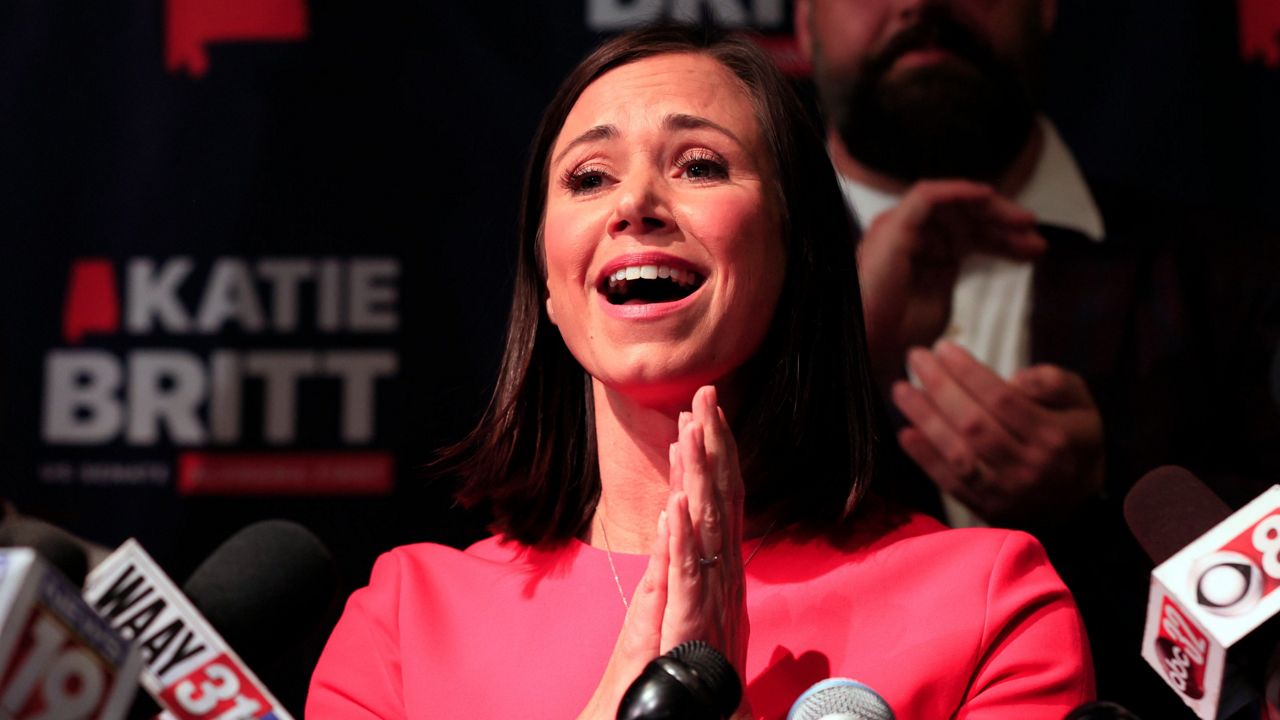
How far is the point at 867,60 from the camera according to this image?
103 inches

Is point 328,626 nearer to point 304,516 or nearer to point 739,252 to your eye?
point 304,516

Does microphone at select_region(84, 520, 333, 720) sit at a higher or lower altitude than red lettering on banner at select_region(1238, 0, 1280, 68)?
lower

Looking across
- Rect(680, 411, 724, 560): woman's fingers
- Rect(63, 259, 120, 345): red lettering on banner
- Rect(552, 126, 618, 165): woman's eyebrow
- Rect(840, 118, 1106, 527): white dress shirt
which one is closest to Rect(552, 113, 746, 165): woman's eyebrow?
Rect(552, 126, 618, 165): woman's eyebrow

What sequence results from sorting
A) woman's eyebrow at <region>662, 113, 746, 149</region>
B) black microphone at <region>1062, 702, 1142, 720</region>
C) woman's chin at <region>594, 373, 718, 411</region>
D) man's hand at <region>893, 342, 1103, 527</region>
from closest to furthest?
1. black microphone at <region>1062, 702, 1142, 720</region>
2. woman's chin at <region>594, 373, 718, 411</region>
3. woman's eyebrow at <region>662, 113, 746, 149</region>
4. man's hand at <region>893, 342, 1103, 527</region>

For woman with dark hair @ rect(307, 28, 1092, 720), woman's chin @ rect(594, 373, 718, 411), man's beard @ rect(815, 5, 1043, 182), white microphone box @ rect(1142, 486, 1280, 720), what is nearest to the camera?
white microphone box @ rect(1142, 486, 1280, 720)

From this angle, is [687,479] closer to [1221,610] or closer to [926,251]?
[1221,610]

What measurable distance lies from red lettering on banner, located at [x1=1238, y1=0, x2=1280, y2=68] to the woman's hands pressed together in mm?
1548

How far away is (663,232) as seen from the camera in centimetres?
162

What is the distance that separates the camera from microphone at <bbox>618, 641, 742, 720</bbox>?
1.07m

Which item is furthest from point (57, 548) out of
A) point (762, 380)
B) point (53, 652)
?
point (762, 380)

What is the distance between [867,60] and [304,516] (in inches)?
51.2

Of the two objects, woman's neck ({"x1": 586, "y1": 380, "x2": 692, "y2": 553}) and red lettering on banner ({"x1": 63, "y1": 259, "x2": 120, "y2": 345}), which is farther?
red lettering on banner ({"x1": 63, "y1": 259, "x2": 120, "y2": 345})

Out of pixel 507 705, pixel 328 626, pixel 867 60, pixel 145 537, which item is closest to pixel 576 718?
pixel 507 705

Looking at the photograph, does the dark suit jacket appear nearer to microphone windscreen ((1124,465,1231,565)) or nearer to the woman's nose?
microphone windscreen ((1124,465,1231,565))
